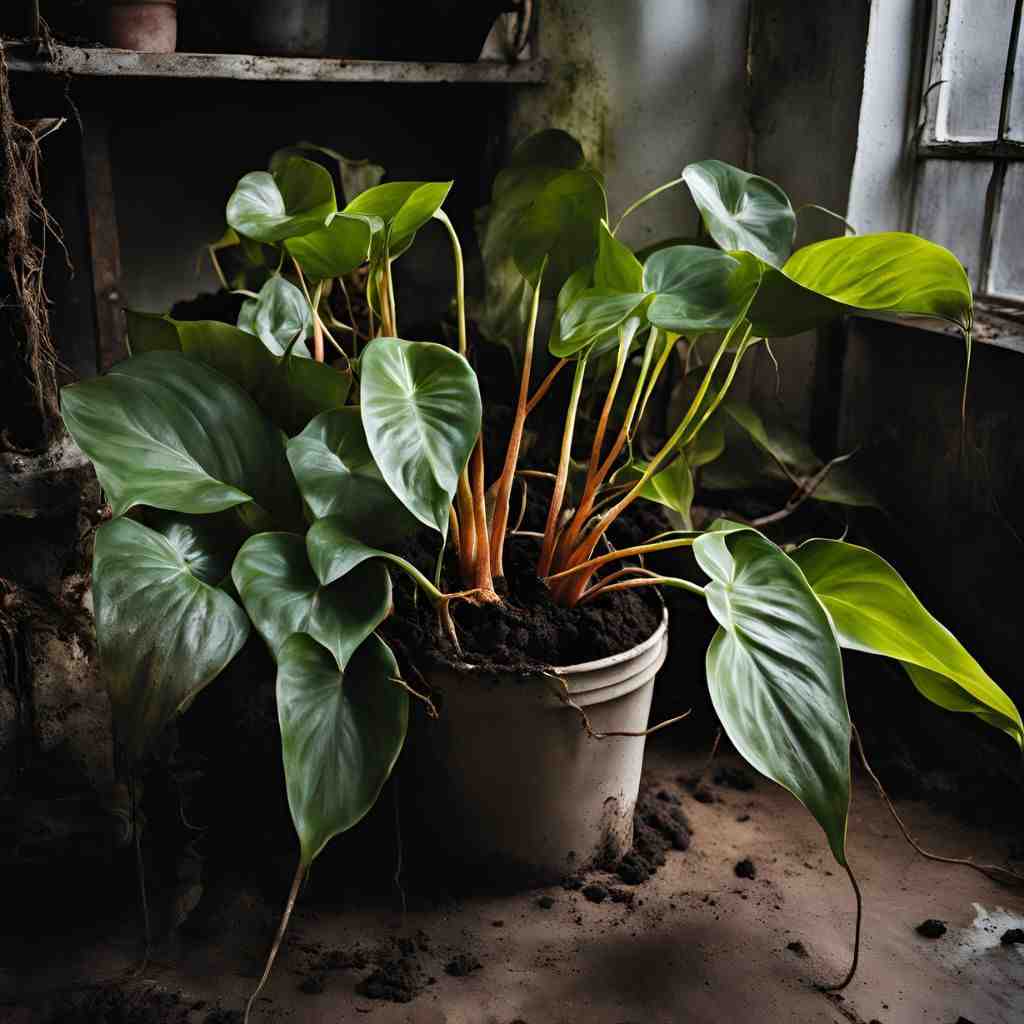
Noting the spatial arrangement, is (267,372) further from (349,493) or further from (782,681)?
(782,681)

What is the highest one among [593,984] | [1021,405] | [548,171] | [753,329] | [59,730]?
[548,171]

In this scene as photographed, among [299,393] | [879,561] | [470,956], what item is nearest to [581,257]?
[299,393]

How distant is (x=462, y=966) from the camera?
52.9 inches

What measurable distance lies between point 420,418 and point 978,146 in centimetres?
106

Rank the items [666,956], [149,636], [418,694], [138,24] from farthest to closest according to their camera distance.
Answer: [138,24]
[666,956]
[418,694]
[149,636]

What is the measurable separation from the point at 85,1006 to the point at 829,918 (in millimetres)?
887

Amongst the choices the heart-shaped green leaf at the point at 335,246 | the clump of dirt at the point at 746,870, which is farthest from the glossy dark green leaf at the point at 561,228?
the clump of dirt at the point at 746,870

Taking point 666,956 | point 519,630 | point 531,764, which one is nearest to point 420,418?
point 519,630

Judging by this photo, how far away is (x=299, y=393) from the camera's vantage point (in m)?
1.43

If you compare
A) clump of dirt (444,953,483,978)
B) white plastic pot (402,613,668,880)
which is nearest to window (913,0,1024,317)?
white plastic pot (402,613,668,880)

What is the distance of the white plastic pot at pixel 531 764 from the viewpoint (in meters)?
1.38

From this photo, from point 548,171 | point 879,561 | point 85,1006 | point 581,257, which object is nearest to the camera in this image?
point 85,1006

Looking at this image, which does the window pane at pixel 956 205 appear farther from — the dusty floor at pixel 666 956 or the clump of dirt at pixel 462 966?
the clump of dirt at pixel 462 966

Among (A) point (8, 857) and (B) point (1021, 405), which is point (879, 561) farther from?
(A) point (8, 857)
